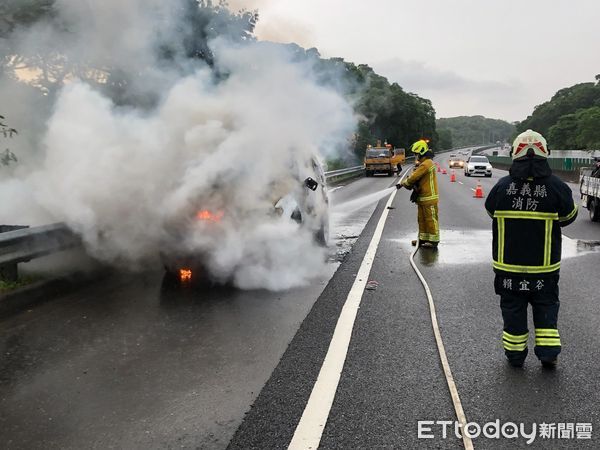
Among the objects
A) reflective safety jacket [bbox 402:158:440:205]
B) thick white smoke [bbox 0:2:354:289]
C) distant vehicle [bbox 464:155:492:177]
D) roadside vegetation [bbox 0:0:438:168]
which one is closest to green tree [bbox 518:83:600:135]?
distant vehicle [bbox 464:155:492:177]

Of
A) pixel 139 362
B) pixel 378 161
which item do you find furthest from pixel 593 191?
pixel 378 161

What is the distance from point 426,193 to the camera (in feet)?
30.3

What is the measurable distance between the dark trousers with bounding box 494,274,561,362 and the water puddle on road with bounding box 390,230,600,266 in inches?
153

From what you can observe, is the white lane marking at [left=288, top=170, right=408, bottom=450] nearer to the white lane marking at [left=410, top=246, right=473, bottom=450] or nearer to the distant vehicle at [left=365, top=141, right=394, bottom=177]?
the white lane marking at [left=410, top=246, right=473, bottom=450]

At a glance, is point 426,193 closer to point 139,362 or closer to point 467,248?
point 467,248

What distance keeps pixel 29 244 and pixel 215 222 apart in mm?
2282

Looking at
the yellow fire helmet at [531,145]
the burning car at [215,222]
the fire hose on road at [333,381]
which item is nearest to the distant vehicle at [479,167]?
the burning car at [215,222]

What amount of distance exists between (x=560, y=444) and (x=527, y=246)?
4.81 feet

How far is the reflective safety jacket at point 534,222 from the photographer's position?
12.9ft

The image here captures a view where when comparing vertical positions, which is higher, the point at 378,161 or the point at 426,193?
A: the point at 426,193

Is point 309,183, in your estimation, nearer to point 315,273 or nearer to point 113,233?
point 315,273

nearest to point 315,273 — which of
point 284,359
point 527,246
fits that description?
point 284,359

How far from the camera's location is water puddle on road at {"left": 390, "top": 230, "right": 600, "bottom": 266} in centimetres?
822

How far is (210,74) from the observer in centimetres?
755
